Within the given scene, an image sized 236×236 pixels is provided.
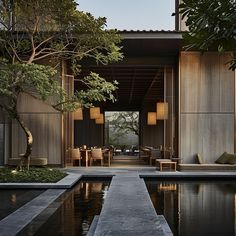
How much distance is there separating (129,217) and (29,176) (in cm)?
556

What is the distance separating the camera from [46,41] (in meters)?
11.4

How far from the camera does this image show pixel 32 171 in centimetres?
1095

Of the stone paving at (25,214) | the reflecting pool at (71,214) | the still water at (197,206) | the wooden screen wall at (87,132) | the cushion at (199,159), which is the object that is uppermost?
the wooden screen wall at (87,132)

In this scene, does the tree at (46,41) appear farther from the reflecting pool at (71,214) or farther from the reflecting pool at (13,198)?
the reflecting pool at (71,214)

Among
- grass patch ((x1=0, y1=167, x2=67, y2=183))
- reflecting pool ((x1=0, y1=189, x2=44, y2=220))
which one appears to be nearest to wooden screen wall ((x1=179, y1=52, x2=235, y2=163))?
grass patch ((x1=0, y1=167, x2=67, y2=183))

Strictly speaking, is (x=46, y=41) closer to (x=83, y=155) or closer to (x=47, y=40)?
(x=47, y=40)

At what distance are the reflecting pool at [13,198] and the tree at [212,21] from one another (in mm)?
4641

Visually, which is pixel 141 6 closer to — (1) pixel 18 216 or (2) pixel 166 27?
(2) pixel 166 27

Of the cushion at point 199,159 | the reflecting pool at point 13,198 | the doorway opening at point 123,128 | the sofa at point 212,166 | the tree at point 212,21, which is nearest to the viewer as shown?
the tree at point 212,21

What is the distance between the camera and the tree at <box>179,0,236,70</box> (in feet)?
8.59

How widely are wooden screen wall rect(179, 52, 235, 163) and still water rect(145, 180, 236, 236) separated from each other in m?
2.89

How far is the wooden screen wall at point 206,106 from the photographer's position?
1414cm

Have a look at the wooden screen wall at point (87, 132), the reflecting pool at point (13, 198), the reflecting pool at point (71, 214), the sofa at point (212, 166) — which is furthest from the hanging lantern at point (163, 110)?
the wooden screen wall at point (87, 132)

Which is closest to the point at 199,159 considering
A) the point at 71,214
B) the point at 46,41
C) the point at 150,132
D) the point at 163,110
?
the point at 163,110
